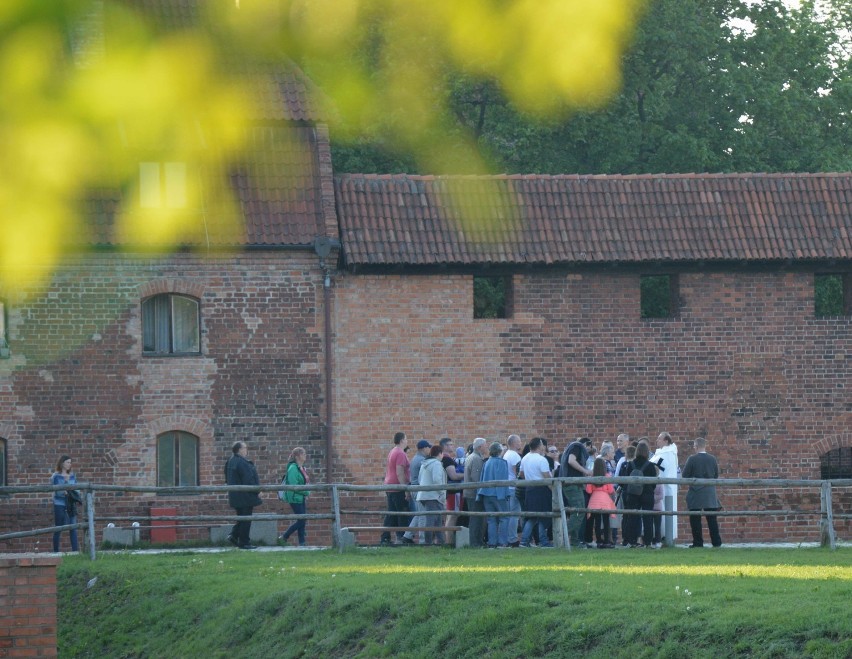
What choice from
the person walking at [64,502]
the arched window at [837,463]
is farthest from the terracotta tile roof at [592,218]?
the person walking at [64,502]

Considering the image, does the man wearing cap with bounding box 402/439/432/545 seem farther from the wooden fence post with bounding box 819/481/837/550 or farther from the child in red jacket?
the wooden fence post with bounding box 819/481/837/550

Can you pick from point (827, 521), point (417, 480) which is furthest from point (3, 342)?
point (827, 521)

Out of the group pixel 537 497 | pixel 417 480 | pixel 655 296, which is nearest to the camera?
pixel 537 497

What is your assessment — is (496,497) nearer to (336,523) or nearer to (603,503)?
(603,503)

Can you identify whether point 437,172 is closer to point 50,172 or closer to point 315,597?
point 315,597

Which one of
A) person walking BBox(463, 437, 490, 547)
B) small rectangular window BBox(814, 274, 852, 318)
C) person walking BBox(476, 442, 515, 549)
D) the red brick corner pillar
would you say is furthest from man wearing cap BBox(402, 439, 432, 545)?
small rectangular window BBox(814, 274, 852, 318)

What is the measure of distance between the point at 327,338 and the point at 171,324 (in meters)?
2.48

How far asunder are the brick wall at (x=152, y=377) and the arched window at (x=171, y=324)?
246mm

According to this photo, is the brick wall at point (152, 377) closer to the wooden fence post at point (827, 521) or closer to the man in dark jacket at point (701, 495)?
the man in dark jacket at point (701, 495)

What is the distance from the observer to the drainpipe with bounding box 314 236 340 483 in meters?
23.6

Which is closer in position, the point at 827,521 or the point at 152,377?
the point at 827,521

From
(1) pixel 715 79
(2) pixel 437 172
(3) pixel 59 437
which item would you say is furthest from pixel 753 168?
(3) pixel 59 437

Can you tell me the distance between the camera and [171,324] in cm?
2394

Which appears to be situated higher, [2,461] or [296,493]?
[2,461]
